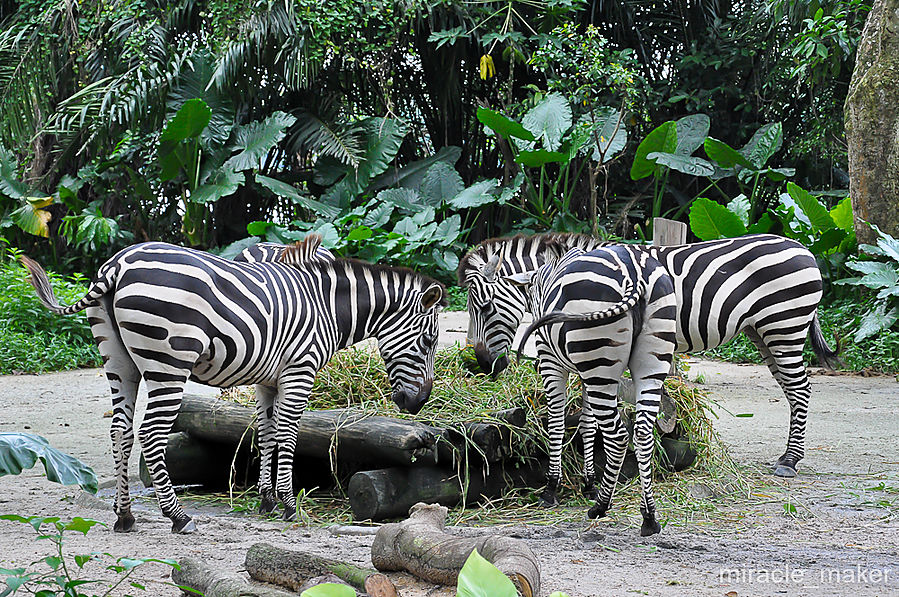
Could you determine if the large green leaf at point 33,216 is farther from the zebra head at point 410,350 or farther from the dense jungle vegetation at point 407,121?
the zebra head at point 410,350

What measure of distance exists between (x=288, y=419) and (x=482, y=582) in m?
3.30

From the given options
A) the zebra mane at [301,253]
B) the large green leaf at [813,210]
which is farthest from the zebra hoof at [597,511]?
the large green leaf at [813,210]

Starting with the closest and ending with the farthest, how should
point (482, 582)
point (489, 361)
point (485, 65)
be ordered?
point (482, 582)
point (489, 361)
point (485, 65)

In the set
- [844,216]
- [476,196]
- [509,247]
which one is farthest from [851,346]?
[509,247]

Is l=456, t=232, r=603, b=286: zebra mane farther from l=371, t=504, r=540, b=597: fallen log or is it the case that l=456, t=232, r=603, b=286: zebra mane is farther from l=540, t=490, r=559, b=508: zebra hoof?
l=371, t=504, r=540, b=597: fallen log

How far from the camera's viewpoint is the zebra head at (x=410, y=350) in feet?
17.0

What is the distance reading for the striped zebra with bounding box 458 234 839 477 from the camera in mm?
5289

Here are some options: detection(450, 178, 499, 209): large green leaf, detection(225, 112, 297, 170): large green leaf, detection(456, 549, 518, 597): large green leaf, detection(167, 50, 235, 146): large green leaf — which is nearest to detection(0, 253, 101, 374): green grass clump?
detection(225, 112, 297, 170): large green leaf

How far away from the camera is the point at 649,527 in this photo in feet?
13.8

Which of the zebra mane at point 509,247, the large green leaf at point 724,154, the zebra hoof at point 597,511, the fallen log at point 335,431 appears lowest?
the zebra hoof at point 597,511

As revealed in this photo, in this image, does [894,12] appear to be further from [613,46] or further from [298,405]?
[298,405]

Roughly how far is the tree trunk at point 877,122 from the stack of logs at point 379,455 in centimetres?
606

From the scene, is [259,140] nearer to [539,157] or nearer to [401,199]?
[401,199]

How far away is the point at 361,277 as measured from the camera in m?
5.15
